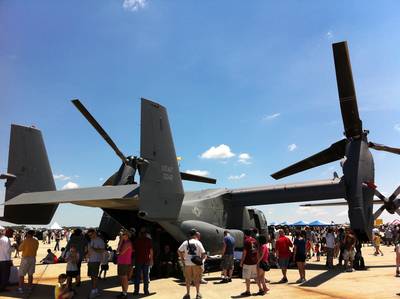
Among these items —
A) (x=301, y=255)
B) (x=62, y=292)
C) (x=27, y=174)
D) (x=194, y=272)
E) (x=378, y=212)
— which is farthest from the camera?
(x=378, y=212)

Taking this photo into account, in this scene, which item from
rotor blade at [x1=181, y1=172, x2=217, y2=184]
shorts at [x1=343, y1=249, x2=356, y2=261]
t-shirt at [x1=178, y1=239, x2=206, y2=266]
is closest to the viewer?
t-shirt at [x1=178, y1=239, x2=206, y2=266]

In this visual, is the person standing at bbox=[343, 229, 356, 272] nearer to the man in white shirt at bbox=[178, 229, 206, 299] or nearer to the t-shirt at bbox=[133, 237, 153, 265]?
the man in white shirt at bbox=[178, 229, 206, 299]

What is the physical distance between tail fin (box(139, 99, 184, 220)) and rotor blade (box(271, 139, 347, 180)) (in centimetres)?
596

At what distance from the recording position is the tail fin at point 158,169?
9.62m

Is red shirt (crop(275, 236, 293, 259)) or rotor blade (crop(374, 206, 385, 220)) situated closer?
red shirt (crop(275, 236, 293, 259))

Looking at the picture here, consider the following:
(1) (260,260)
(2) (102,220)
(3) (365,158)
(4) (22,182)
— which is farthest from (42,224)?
(3) (365,158)

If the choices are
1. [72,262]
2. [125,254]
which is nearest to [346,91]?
[125,254]

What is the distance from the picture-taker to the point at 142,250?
31.6 ft

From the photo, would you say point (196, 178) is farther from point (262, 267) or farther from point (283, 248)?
point (262, 267)

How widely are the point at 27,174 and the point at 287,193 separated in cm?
1041

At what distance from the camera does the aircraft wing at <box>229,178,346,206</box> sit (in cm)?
1493

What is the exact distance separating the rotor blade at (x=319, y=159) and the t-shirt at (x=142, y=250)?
7.35 metres

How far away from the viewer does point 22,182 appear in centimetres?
1266

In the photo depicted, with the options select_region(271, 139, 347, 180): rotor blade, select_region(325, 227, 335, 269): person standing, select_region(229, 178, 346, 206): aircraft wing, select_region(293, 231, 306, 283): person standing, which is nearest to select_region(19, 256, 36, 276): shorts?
select_region(293, 231, 306, 283): person standing
